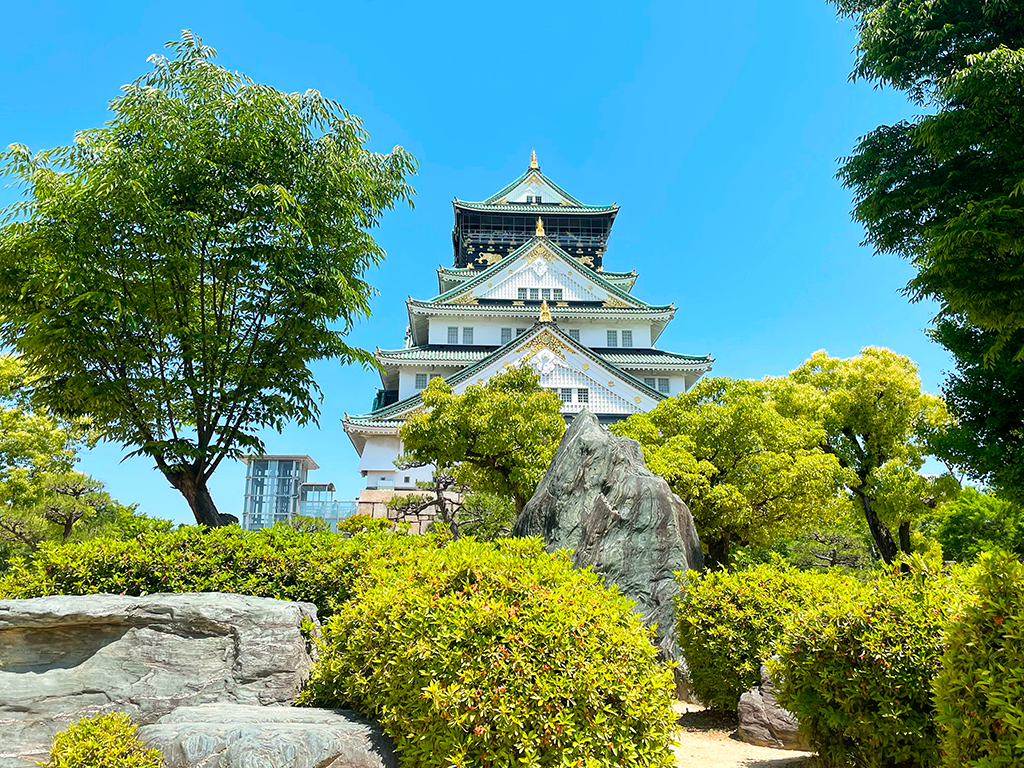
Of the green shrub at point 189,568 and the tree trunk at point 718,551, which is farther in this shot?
the tree trunk at point 718,551

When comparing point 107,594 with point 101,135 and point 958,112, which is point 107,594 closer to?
point 101,135

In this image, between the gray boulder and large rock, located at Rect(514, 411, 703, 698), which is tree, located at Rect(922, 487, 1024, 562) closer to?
large rock, located at Rect(514, 411, 703, 698)

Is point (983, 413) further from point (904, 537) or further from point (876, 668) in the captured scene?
point (876, 668)

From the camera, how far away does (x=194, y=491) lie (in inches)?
385

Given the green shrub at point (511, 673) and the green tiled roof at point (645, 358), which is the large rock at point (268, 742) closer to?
the green shrub at point (511, 673)

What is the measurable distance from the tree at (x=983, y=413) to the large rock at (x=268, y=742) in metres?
13.7

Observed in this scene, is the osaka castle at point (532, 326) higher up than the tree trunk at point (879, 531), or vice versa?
the osaka castle at point (532, 326)

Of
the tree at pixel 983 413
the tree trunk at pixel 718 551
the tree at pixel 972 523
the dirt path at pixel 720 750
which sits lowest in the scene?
the dirt path at pixel 720 750

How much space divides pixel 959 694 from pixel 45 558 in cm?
706

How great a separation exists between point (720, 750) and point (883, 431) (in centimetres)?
1721

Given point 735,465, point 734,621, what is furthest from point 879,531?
point 734,621

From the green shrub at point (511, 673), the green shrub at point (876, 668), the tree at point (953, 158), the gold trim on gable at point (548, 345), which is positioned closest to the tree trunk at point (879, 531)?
the tree at point (953, 158)

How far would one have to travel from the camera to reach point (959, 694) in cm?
341

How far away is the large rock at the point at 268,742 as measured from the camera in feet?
12.4
